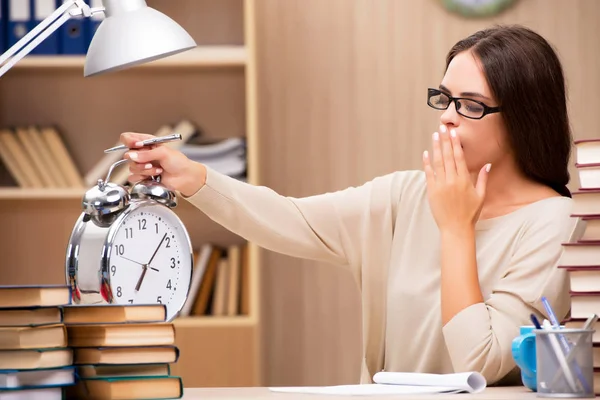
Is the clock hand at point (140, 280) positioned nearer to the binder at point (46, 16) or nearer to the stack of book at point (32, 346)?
the stack of book at point (32, 346)

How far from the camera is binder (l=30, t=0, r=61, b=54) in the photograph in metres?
3.35

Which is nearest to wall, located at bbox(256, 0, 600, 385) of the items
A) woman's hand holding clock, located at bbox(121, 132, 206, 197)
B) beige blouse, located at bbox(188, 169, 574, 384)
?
beige blouse, located at bbox(188, 169, 574, 384)

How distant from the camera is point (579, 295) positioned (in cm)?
143

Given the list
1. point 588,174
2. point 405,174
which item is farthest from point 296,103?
point 588,174

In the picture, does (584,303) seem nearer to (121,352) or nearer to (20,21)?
(121,352)

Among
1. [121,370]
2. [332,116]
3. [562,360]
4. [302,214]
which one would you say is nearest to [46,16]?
[332,116]

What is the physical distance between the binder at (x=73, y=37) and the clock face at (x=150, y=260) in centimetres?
189

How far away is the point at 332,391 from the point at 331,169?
228 cm

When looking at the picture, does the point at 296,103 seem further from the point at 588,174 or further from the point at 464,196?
the point at 588,174

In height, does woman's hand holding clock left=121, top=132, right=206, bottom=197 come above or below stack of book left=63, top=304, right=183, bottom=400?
above

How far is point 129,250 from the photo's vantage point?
61.9 inches

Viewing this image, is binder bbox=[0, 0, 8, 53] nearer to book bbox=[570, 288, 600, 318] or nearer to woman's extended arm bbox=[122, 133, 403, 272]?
woman's extended arm bbox=[122, 133, 403, 272]

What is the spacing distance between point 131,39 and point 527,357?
785 millimetres

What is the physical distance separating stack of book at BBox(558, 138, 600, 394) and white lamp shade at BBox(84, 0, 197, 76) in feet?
2.15
